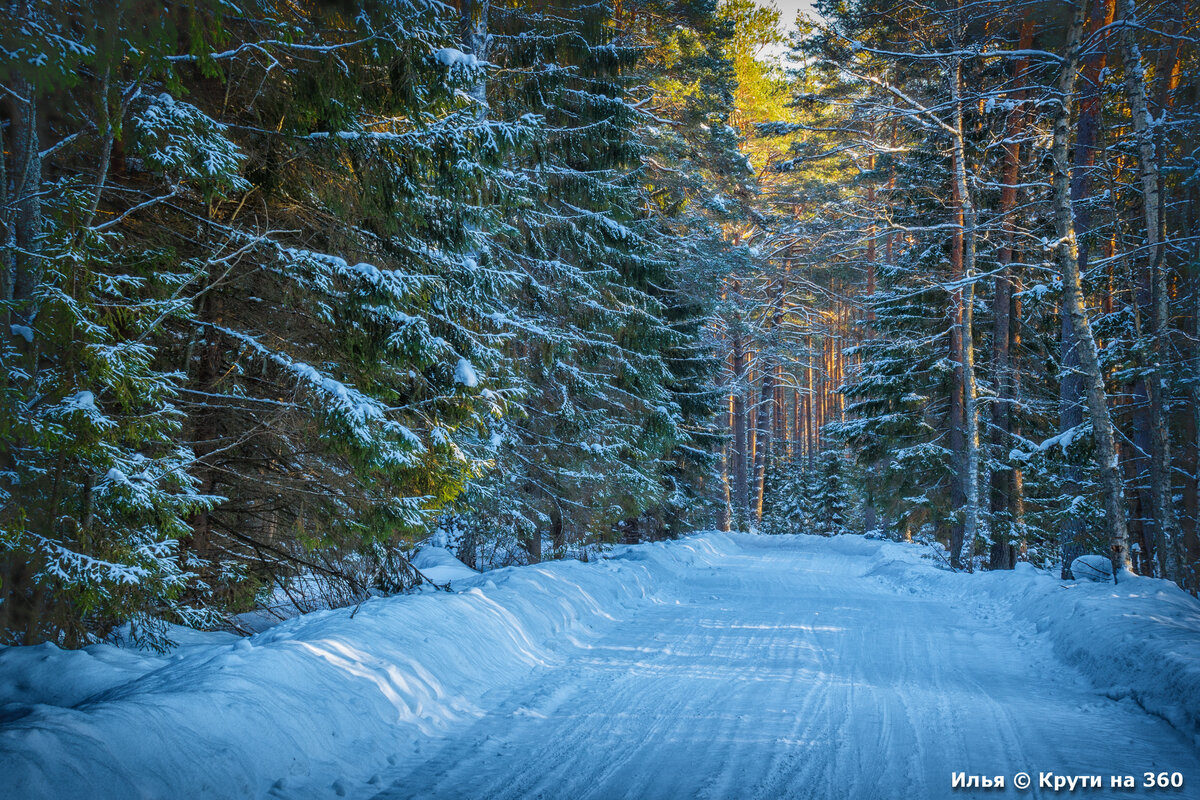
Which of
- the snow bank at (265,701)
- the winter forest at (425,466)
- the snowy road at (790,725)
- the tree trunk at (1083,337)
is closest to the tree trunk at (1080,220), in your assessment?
the winter forest at (425,466)

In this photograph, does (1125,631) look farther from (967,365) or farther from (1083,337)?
(967,365)

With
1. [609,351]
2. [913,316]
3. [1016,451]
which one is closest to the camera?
[1016,451]

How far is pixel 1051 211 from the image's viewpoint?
14781 mm

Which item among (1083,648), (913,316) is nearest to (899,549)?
(913,316)

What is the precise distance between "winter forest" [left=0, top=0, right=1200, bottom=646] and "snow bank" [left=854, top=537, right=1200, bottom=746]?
154 cm

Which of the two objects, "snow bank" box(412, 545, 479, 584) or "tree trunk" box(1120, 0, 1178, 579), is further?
"snow bank" box(412, 545, 479, 584)

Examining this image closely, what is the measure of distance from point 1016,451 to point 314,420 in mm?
11781

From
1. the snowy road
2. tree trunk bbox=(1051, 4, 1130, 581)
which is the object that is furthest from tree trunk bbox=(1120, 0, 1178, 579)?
the snowy road

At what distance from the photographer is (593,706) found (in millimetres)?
4750

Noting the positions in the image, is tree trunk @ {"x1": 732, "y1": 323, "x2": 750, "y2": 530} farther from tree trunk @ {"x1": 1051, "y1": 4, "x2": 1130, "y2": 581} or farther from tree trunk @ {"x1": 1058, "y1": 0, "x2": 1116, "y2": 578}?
tree trunk @ {"x1": 1051, "y1": 4, "x2": 1130, "y2": 581}

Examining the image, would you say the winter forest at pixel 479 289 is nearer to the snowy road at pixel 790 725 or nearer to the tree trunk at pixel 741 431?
the snowy road at pixel 790 725

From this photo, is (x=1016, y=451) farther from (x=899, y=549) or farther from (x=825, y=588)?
(x=899, y=549)

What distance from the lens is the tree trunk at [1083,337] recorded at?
8.59m

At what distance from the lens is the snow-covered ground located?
10.4 feet
